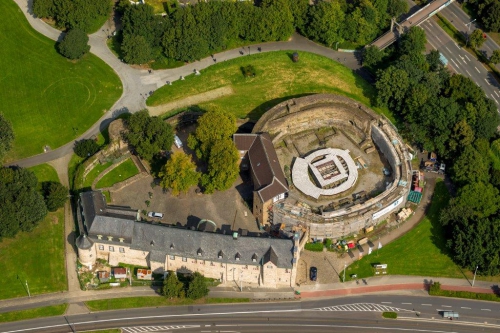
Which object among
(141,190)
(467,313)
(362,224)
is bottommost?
(467,313)

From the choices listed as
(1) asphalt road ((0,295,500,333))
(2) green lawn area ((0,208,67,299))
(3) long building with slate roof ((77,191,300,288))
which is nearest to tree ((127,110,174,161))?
(3) long building with slate roof ((77,191,300,288))

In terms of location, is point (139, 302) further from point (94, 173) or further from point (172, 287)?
point (94, 173)

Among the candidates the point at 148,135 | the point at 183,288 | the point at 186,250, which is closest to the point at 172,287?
the point at 183,288

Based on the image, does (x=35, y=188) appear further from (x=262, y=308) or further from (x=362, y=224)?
(x=362, y=224)

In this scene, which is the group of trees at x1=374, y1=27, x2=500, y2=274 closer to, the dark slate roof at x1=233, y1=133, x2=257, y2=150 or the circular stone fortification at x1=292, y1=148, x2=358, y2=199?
the circular stone fortification at x1=292, y1=148, x2=358, y2=199

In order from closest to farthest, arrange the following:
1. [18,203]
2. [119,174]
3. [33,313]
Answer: [33,313] → [18,203] → [119,174]

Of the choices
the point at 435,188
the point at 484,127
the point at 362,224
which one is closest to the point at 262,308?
the point at 362,224
